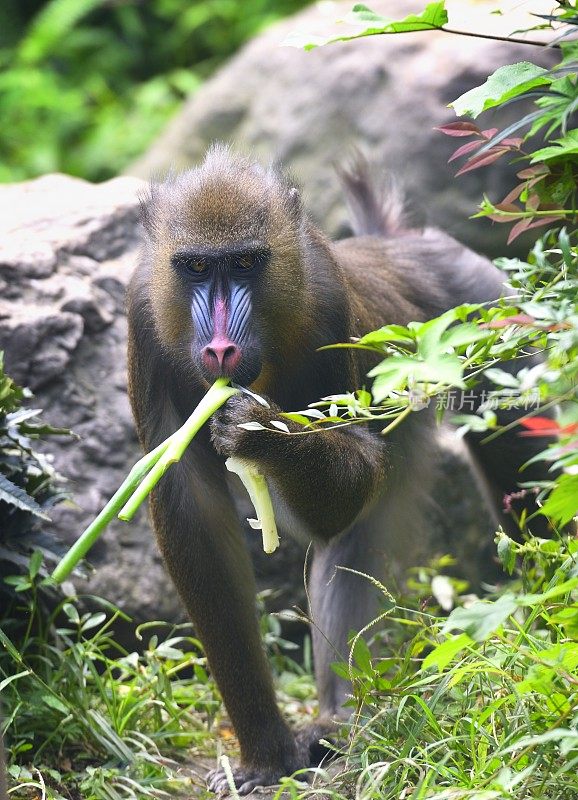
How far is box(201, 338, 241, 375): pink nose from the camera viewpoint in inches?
152

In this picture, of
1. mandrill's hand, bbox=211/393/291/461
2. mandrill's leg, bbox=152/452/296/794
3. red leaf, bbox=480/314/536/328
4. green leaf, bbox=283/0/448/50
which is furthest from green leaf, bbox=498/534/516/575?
green leaf, bbox=283/0/448/50

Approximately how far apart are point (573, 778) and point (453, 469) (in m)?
3.85

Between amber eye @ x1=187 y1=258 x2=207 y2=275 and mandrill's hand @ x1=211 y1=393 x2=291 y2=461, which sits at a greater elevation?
amber eye @ x1=187 y1=258 x2=207 y2=275

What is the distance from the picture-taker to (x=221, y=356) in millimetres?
3861

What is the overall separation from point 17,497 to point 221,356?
0.96m

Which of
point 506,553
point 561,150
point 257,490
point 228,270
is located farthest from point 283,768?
point 561,150

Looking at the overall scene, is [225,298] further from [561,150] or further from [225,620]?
[561,150]

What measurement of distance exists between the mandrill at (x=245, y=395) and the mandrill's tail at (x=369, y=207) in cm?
128

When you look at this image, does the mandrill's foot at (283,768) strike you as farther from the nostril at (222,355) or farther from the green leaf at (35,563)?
the nostril at (222,355)

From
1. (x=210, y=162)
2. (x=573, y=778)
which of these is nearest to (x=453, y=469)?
(x=210, y=162)

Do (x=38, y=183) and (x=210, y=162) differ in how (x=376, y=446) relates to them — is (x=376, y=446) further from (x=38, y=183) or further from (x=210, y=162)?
(x=38, y=183)

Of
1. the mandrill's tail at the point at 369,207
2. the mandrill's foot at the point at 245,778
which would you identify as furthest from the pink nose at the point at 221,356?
the mandrill's tail at the point at 369,207

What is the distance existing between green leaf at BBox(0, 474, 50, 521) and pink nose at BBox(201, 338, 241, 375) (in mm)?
852

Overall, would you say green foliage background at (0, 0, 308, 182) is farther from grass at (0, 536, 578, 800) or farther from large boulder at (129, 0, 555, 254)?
grass at (0, 536, 578, 800)
